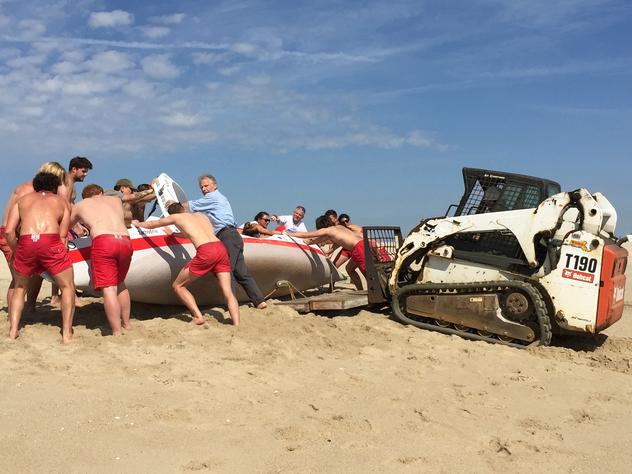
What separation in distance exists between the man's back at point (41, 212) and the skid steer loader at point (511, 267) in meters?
4.01

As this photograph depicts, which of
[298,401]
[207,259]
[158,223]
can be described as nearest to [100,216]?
[158,223]

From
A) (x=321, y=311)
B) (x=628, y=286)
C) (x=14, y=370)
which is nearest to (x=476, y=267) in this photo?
(x=321, y=311)

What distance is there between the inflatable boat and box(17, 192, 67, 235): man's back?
127cm

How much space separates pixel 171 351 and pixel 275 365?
3.33 feet

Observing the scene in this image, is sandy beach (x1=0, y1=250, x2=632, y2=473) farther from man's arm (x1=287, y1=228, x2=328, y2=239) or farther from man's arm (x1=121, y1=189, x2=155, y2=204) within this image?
man's arm (x1=287, y1=228, x2=328, y2=239)

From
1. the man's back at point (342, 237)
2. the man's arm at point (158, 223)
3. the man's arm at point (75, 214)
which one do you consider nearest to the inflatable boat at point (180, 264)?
the man's arm at point (158, 223)

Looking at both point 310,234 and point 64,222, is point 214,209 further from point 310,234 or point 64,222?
point 64,222

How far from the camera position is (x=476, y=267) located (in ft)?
25.3

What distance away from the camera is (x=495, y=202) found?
8.05 meters

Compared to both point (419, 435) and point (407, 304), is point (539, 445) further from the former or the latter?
point (407, 304)

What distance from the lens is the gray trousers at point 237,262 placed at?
8078 mm

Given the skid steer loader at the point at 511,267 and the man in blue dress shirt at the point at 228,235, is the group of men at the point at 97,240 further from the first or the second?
the skid steer loader at the point at 511,267

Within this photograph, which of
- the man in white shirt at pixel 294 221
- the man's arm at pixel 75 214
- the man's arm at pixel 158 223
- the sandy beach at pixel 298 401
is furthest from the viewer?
the man in white shirt at pixel 294 221

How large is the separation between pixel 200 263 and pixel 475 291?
3.21m
